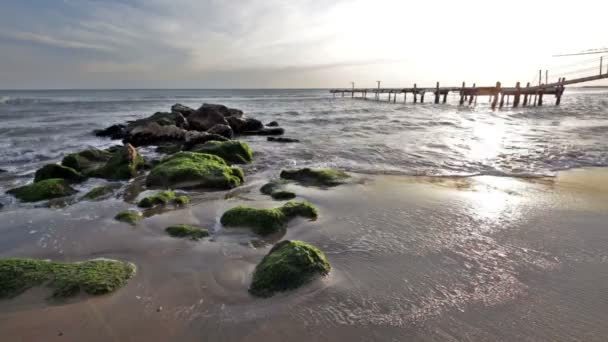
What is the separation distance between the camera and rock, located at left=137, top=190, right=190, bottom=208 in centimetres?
782

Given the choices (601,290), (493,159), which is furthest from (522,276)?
(493,159)

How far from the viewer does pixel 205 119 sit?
22172 millimetres

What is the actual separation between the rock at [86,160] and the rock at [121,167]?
56cm

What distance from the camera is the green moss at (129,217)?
683 cm

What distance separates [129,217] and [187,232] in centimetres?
162

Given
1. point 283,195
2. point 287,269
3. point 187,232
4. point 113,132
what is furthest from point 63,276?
point 113,132

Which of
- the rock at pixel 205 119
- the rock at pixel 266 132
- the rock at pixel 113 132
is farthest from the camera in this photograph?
the rock at pixel 266 132

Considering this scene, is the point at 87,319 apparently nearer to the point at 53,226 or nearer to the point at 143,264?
the point at 143,264

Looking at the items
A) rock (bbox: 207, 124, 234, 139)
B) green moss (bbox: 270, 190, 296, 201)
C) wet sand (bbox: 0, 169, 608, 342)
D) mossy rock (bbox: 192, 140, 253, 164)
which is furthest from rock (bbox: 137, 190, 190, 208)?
rock (bbox: 207, 124, 234, 139)

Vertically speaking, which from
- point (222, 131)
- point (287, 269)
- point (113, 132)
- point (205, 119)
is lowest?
point (287, 269)

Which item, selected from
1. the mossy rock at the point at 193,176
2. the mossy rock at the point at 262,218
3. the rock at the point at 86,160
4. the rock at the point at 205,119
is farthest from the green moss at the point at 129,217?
the rock at the point at 205,119

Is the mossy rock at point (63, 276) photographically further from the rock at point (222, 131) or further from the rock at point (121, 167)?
the rock at point (222, 131)

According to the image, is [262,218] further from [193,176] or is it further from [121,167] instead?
[121,167]

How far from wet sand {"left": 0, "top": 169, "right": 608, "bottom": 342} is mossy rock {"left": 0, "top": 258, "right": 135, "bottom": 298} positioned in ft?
0.61
